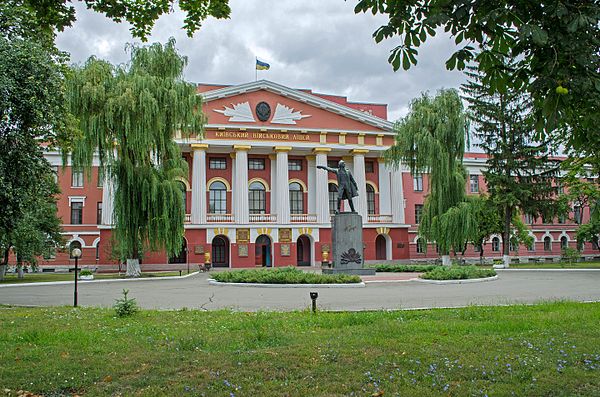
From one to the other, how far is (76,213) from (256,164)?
1607cm

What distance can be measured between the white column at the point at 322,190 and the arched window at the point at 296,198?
221 centimetres

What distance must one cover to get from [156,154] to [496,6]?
87.7 ft

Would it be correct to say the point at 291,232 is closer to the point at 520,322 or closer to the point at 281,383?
the point at 520,322

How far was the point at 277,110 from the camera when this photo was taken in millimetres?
46562

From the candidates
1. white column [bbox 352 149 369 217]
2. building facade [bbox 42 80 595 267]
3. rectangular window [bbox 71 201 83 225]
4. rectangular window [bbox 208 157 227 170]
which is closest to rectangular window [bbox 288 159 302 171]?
building facade [bbox 42 80 595 267]

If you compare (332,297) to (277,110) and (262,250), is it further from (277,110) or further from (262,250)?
(277,110)

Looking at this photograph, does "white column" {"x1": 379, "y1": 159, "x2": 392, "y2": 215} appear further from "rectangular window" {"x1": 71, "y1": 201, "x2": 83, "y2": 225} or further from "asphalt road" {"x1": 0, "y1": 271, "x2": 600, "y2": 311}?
"asphalt road" {"x1": 0, "y1": 271, "x2": 600, "y2": 311}

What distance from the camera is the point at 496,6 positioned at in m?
3.90

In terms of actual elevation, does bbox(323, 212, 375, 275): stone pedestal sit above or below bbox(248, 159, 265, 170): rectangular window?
below

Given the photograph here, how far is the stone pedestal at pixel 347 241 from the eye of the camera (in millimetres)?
24344

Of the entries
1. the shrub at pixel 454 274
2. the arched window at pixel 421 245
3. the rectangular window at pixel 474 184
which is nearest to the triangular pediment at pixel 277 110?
the arched window at pixel 421 245

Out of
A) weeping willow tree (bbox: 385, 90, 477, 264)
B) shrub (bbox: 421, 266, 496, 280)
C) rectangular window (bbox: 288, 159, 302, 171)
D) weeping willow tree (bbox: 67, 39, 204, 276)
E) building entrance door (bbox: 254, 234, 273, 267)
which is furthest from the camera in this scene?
rectangular window (bbox: 288, 159, 302, 171)

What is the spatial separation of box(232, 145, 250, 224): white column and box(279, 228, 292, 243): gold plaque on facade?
3169 millimetres

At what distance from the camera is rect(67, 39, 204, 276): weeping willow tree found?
26.2 metres
